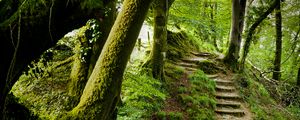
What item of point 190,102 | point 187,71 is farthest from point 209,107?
point 187,71

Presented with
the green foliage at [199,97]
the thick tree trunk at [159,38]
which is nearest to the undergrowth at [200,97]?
the green foliage at [199,97]

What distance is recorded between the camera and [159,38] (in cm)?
912

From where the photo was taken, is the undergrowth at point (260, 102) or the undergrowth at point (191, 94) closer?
the undergrowth at point (191, 94)

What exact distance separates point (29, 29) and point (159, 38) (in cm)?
686

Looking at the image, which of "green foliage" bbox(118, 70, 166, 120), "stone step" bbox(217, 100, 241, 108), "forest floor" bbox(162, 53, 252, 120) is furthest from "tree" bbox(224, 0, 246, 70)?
→ "green foliage" bbox(118, 70, 166, 120)

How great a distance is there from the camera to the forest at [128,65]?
251cm

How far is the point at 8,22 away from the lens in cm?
229

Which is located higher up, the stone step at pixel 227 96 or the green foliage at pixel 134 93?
the green foliage at pixel 134 93

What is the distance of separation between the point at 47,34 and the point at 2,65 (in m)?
0.43

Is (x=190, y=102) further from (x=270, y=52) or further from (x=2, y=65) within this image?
(x=270, y=52)

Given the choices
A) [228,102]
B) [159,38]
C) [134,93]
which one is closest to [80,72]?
[134,93]

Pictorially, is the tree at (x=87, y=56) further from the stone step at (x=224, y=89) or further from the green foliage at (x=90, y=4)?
the stone step at (x=224, y=89)

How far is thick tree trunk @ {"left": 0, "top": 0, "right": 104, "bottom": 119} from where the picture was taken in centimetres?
234

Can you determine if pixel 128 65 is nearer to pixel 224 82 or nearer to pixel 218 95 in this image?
pixel 218 95
